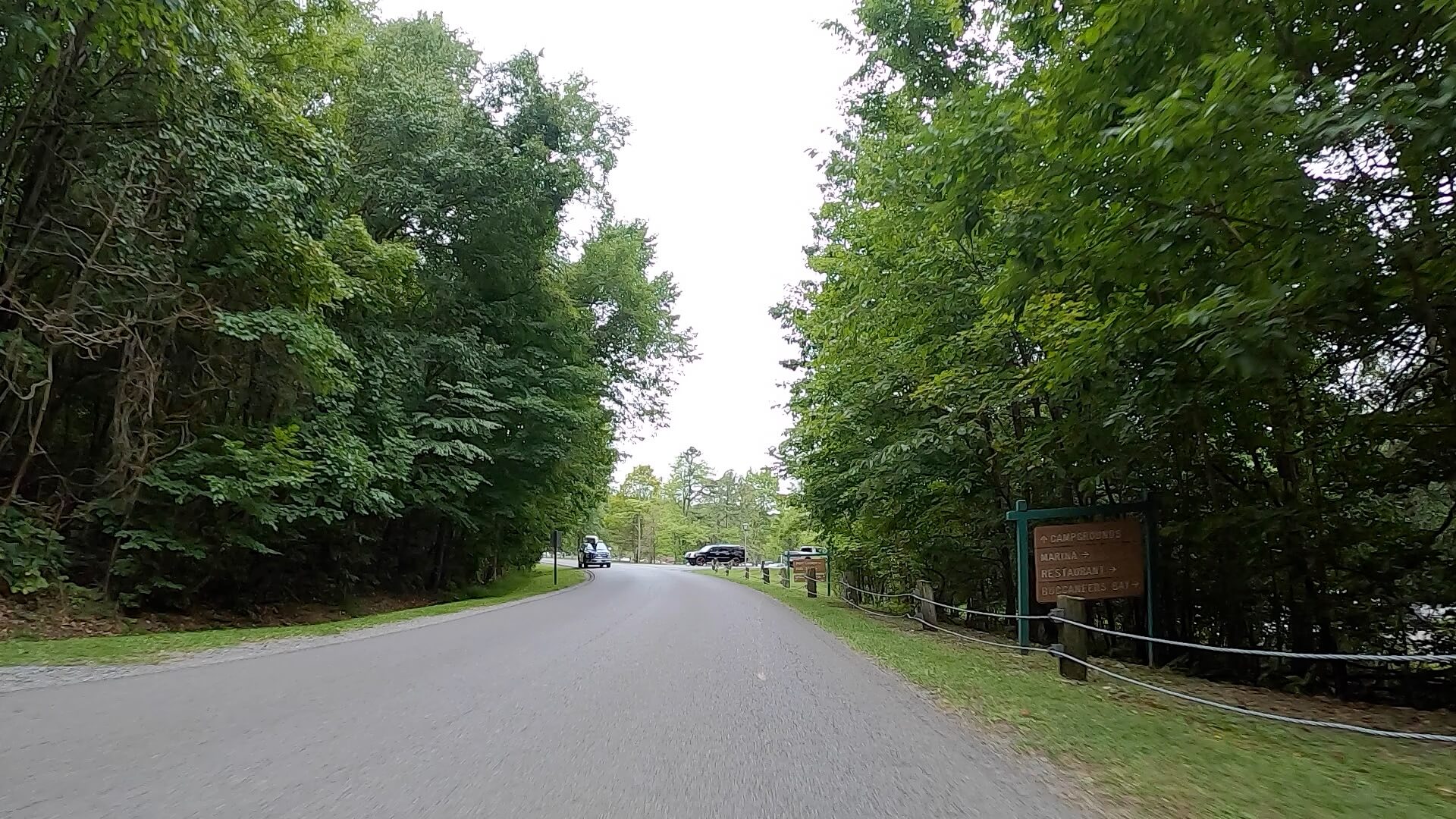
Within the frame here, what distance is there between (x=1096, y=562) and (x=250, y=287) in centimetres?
1492

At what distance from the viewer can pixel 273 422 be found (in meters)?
16.3

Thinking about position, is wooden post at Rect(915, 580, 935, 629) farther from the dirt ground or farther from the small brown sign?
the small brown sign

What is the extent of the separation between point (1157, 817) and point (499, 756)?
3586 millimetres

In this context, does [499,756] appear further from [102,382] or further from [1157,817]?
[102,382]

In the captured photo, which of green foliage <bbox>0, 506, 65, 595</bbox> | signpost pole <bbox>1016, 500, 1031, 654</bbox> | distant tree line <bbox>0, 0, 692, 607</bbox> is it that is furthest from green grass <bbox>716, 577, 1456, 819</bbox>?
green foliage <bbox>0, 506, 65, 595</bbox>

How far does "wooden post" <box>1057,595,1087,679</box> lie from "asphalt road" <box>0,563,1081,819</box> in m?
1.95

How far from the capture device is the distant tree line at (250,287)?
1314 centimetres

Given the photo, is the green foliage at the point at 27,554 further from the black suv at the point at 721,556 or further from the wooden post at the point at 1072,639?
the black suv at the point at 721,556

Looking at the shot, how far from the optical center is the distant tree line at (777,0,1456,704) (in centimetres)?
634

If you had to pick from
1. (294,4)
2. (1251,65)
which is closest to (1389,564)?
(1251,65)

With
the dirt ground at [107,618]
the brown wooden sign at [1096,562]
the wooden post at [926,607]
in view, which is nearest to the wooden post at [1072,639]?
the brown wooden sign at [1096,562]

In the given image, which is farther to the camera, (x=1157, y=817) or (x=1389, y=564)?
(x=1389, y=564)

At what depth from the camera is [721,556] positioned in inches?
2537

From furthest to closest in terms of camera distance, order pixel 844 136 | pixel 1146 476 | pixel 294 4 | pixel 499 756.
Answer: pixel 844 136, pixel 294 4, pixel 1146 476, pixel 499 756
